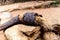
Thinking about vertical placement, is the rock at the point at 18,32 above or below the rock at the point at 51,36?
above

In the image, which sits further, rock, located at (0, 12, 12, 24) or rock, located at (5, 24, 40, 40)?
rock, located at (0, 12, 12, 24)

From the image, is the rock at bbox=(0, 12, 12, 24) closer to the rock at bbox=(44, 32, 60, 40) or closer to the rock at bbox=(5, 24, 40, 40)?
the rock at bbox=(5, 24, 40, 40)

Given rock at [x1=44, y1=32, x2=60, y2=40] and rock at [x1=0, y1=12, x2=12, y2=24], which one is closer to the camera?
rock at [x1=44, y1=32, x2=60, y2=40]

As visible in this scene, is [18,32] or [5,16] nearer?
[18,32]

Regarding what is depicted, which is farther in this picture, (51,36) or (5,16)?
(5,16)

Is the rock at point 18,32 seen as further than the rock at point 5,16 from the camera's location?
No

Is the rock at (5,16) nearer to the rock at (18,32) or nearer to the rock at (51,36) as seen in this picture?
the rock at (18,32)

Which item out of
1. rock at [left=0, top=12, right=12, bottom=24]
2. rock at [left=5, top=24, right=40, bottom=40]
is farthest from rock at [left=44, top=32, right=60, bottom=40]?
rock at [left=0, top=12, right=12, bottom=24]

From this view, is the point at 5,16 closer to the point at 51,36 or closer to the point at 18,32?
the point at 18,32

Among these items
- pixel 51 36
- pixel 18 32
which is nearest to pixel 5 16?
pixel 18 32

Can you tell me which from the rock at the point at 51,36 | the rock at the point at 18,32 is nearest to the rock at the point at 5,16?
the rock at the point at 18,32

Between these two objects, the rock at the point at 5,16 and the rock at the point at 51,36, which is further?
the rock at the point at 5,16

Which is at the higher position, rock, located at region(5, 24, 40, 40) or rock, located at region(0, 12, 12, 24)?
rock, located at region(5, 24, 40, 40)

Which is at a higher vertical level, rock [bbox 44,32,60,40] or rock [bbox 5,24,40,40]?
rock [bbox 5,24,40,40]
